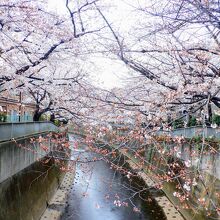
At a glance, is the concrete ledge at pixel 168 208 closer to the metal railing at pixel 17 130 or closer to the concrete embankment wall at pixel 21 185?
the concrete embankment wall at pixel 21 185

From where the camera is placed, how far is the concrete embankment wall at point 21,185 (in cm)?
1098

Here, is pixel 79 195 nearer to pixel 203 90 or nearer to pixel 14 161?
pixel 14 161

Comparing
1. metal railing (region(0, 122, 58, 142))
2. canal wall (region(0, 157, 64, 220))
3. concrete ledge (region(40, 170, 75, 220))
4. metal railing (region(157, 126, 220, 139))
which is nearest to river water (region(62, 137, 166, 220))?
concrete ledge (region(40, 170, 75, 220))

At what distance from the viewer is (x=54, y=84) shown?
15.7 m

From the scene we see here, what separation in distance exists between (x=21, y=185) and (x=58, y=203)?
390 cm

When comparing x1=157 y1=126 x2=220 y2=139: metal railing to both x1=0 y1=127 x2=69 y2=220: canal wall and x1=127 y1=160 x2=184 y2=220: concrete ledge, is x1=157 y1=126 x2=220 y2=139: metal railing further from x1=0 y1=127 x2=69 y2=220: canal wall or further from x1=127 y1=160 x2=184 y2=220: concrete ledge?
x1=0 y1=127 x2=69 y2=220: canal wall

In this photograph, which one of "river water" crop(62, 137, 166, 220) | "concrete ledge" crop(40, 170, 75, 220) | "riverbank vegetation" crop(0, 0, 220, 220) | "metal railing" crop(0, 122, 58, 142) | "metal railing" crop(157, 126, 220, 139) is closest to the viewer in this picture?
"riverbank vegetation" crop(0, 0, 220, 220)

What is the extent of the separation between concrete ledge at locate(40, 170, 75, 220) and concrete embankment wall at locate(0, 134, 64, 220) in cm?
27

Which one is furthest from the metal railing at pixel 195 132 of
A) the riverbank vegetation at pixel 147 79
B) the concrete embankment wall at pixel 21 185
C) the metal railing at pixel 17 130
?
the metal railing at pixel 17 130

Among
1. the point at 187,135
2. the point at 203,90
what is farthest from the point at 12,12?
the point at 187,135

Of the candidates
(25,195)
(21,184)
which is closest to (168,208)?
(25,195)

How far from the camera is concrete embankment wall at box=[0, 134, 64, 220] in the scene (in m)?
11.0

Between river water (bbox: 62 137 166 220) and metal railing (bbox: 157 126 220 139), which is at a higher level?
metal railing (bbox: 157 126 220 139)

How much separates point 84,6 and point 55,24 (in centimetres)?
263
